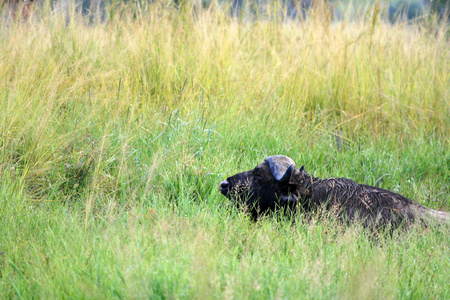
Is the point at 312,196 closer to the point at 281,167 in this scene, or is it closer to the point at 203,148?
the point at 281,167

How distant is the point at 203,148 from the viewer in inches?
213

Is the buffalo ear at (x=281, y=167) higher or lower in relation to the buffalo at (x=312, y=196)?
higher

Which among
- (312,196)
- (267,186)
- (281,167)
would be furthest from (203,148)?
(312,196)

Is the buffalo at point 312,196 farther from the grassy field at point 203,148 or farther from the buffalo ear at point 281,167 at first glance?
the grassy field at point 203,148

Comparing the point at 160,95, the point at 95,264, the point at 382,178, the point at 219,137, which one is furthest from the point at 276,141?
the point at 95,264

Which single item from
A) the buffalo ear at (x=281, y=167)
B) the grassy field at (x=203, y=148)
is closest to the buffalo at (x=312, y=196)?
the buffalo ear at (x=281, y=167)

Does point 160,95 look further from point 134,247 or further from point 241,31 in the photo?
point 134,247

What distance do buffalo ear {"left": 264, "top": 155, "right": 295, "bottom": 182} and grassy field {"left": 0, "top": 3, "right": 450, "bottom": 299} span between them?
47cm

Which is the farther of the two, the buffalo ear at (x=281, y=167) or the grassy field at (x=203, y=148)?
the buffalo ear at (x=281, y=167)

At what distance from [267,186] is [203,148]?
40.2 inches

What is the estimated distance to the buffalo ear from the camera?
4535 millimetres

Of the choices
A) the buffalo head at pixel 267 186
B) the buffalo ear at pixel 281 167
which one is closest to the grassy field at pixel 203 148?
the buffalo head at pixel 267 186

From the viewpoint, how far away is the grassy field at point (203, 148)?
3066mm

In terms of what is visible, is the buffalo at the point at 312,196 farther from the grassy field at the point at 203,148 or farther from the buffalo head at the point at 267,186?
the grassy field at the point at 203,148
